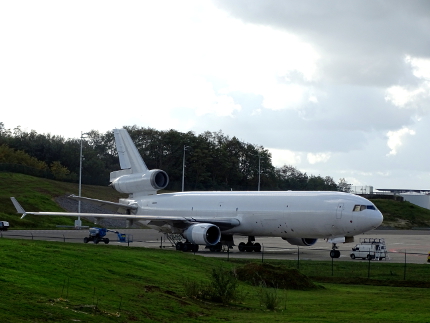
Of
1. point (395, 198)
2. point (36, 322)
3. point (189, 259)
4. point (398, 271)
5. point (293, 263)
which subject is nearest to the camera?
point (36, 322)

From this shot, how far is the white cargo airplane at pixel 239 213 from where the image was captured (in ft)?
138

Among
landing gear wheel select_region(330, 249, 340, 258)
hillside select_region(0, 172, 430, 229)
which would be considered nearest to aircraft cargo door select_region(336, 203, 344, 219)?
landing gear wheel select_region(330, 249, 340, 258)

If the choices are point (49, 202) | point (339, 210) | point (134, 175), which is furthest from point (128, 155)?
point (49, 202)

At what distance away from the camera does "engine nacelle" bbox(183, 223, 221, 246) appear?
146 feet

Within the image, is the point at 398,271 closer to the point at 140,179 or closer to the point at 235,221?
the point at 235,221

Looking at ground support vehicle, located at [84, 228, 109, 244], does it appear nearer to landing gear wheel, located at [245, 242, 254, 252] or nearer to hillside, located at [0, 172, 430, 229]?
landing gear wheel, located at [245, 242, 254, 252]

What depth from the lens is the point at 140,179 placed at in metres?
54.6

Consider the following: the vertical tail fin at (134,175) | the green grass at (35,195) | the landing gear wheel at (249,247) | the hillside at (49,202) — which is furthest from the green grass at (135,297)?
the hillside at (49,202)

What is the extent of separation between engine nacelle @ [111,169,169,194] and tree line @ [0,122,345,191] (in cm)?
5554

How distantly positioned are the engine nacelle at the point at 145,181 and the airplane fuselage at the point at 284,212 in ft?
8.68

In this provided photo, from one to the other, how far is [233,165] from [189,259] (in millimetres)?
95362

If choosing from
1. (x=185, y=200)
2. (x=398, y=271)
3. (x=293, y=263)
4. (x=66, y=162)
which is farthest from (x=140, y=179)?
(x=66, y=162)

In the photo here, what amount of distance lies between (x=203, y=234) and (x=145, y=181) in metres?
11.6

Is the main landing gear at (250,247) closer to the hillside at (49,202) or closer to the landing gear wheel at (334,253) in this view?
the landing gear wheel at (334,253)
